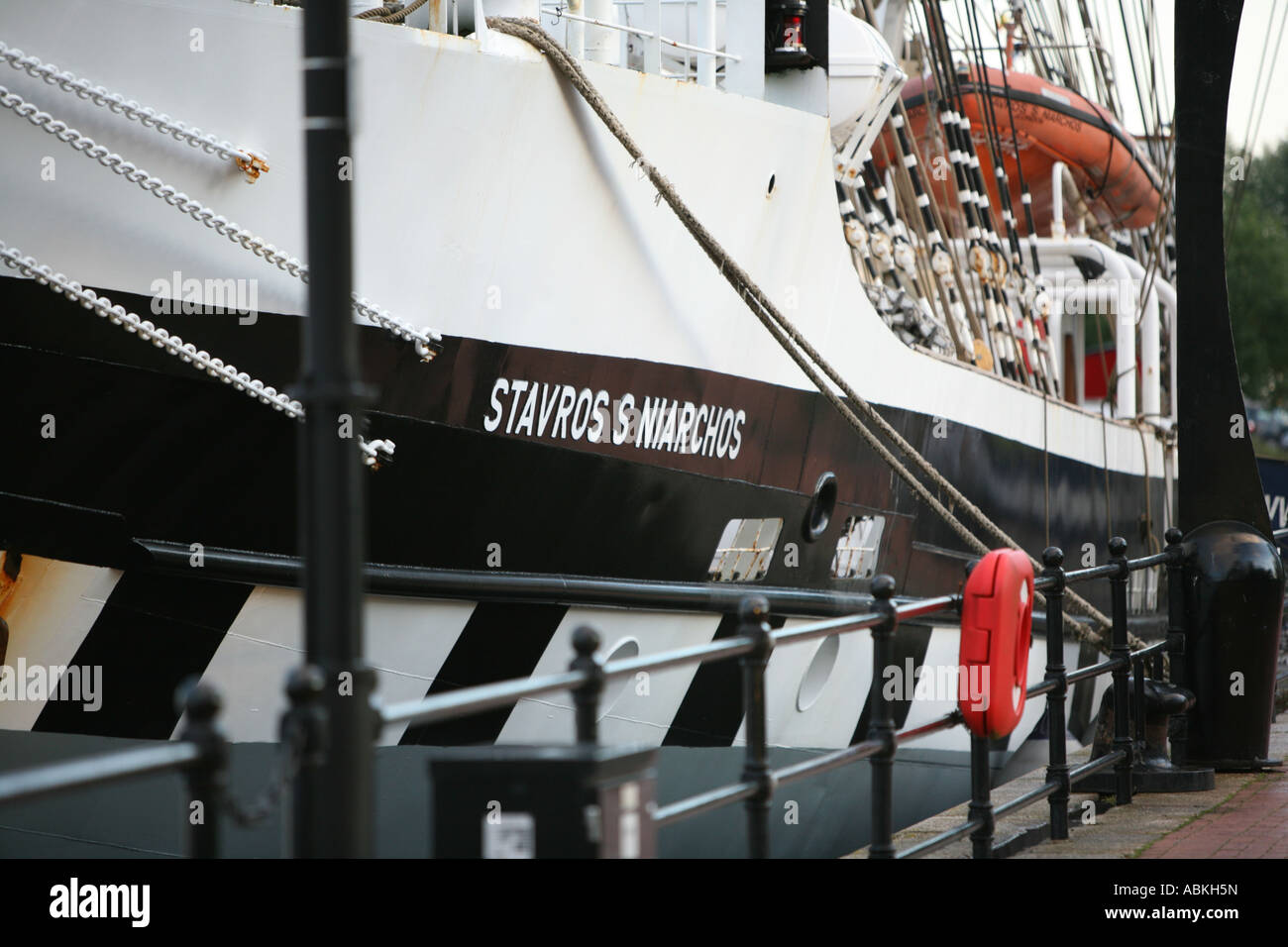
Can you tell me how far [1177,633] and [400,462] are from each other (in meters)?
3.16

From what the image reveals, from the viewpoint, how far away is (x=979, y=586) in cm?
481

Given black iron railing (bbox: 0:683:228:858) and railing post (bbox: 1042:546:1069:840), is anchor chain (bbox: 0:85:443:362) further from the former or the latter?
black iron railing (bbox: 0:683:228:858)

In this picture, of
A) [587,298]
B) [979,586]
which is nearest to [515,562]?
[587,298]

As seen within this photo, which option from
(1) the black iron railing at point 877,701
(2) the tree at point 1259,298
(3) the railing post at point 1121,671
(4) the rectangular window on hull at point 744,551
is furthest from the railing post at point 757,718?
(2) the tree at point 1259,298

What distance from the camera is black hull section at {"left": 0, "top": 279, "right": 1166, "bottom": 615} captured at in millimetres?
5230

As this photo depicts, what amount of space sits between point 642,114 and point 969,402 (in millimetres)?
Answer: 3369

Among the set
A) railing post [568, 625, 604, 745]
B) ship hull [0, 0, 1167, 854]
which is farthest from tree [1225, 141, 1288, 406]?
railing post [568, 625, 604, 745]

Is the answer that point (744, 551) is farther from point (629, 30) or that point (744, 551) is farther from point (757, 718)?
point (757, 718)

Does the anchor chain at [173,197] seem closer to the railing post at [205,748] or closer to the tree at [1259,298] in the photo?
the railing post at [205,748]

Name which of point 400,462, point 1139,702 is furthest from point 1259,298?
point 400,462

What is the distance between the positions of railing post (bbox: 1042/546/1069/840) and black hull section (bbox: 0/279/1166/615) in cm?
177

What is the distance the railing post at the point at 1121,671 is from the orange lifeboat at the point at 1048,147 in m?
6.05

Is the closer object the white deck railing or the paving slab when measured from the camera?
the paving slab
